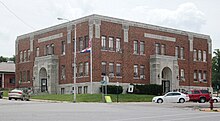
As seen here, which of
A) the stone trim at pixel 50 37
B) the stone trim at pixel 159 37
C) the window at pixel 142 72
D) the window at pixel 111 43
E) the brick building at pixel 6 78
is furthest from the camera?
the brick building at pixel 6 78

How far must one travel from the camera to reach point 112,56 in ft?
190

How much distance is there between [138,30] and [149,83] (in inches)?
321

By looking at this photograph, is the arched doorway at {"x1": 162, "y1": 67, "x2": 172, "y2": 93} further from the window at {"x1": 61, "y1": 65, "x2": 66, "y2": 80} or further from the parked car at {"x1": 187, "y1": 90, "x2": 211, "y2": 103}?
the window at {"x1": 61, "y1": 65, "x2": 66, "y2": 80}

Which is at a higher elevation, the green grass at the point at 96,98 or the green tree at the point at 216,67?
the green tree at the point at 216,67

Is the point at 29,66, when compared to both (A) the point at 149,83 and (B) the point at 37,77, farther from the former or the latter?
(A) the point at 149,83

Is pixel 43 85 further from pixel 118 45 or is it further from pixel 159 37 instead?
pixel 159 37

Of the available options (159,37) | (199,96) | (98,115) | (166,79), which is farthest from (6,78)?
(98,115)

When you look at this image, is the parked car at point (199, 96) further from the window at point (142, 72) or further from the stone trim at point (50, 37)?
the stone trim at point (50, 37)

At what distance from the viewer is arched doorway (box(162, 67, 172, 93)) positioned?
6565cm

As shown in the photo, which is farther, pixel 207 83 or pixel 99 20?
pixel 207 83

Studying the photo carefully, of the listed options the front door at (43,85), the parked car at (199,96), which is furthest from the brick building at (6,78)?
the parked car at (199,96)

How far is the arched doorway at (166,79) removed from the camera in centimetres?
6565

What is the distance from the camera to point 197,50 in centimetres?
7181

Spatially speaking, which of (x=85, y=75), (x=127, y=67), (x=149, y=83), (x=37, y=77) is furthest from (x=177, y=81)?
(x=37, y=77)
